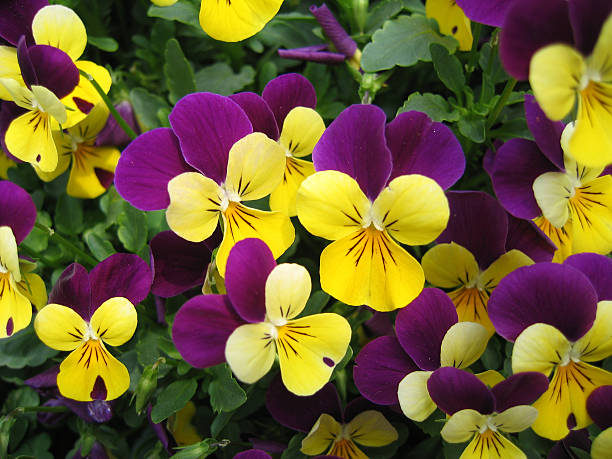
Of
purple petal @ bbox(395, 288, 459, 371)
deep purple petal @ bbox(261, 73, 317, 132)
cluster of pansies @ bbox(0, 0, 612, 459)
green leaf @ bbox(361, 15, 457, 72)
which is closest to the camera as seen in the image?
cluster of pansies @ bbox(0, 0, 612, 459)

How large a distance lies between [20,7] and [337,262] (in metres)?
0.69

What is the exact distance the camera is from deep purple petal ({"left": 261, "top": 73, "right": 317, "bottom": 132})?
97 cm

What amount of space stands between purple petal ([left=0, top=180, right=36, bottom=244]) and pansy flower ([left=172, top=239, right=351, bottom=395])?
36 centimetres

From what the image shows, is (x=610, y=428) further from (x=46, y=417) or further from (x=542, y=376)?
(x=46, y=417)

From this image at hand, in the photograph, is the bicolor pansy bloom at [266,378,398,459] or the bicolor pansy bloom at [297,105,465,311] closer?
the bicolor pansy bloom at [297,105,465,311]

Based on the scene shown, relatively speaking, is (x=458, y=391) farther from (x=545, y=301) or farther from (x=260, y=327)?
(x=260, y=327)

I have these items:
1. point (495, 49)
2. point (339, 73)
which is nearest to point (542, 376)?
point (495, 49)

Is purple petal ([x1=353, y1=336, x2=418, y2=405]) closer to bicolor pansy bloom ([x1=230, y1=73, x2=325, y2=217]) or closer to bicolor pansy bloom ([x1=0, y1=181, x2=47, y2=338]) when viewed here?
bicolor pansy bloom ([x1=230, y1=73, x2=325, y2=217])

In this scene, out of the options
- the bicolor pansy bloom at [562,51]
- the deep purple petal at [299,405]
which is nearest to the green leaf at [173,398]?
the deep purple petal at [299,405]

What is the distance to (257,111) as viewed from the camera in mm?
924

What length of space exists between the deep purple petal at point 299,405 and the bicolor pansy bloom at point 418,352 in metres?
0.11

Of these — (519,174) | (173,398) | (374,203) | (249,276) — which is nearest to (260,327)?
(249,276)

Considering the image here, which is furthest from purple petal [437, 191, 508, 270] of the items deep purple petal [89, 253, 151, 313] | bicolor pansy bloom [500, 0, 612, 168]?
deep purple petal [89, 253, 151, 313]

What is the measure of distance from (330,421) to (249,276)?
35 cm
